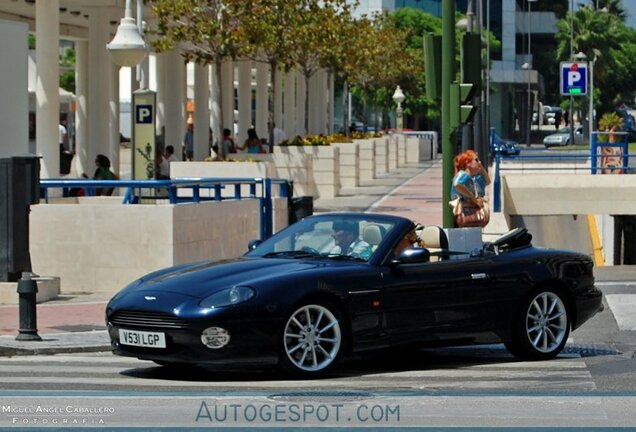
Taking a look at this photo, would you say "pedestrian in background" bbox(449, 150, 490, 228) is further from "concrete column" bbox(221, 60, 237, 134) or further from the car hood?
"concrete column" bbox(221, 60, 237, 134)

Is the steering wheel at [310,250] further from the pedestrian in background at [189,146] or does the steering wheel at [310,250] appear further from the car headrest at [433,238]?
the pedestrian in background at [189,146]

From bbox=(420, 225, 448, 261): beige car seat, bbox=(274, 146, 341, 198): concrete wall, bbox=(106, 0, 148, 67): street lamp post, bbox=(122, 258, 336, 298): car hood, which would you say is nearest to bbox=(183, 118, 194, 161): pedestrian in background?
bbox=(274, 146, 341, 198): concrete wall

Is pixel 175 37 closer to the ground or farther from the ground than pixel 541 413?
farther from the ground

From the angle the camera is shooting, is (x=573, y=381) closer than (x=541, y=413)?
No

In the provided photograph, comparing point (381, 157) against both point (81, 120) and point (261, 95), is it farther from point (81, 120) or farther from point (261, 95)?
point (81, 120)

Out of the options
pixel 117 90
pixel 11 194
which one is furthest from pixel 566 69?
pixel 11 194

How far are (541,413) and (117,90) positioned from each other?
34.7 metres

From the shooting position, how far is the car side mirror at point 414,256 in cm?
1196

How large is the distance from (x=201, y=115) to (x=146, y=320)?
125 feet

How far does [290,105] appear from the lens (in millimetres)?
62250

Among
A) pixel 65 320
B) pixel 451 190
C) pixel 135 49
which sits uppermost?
pixel 135 49

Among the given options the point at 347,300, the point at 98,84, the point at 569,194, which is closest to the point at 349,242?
the point at 347,300

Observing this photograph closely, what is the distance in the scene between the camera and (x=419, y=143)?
260ft

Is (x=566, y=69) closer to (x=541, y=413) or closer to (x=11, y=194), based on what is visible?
(x=11, y=194)
